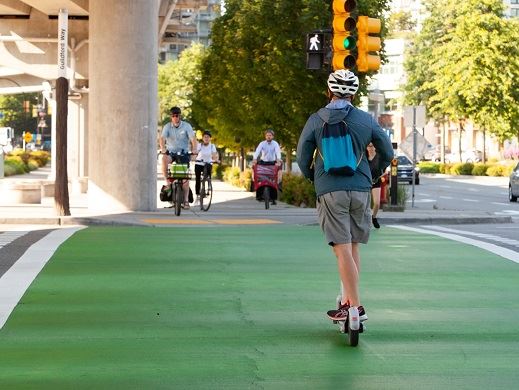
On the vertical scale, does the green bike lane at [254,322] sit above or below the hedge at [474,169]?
above

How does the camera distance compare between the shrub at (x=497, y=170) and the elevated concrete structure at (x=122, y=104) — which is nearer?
the elevated concrete structure at (x=122, y=104)

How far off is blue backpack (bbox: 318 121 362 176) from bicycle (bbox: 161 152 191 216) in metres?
17.6

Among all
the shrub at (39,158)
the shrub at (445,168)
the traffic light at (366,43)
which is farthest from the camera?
the shrub at (39,158)

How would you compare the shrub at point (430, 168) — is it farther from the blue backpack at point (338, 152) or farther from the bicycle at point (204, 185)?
the blue backpack at point (338, 152)

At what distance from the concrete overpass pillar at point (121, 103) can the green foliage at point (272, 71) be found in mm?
5365

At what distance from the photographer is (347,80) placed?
11312 mm

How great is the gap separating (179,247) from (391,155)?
9.48 m

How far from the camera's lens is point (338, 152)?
1093 centimetres

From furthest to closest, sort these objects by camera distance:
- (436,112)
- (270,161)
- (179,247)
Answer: (436,112), (270,161), (179,247)

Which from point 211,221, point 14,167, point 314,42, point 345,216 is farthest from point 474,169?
point 345,216

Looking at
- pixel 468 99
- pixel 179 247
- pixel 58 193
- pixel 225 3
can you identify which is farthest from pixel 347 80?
pixel 468 99

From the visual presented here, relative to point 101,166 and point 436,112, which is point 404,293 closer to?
point 101,166

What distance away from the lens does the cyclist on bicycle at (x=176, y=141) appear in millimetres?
28594

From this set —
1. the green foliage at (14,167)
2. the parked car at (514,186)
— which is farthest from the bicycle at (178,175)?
the green foliage at (14,167)
